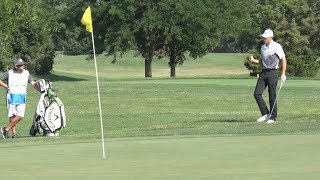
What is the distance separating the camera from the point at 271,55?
58.2 feet

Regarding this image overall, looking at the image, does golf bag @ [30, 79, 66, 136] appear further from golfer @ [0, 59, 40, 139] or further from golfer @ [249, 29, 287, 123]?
golfer @ [249, 29, 287, 123]

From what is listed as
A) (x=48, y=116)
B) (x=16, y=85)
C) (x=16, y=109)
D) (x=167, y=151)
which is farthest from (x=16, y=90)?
(x=167, y=151)

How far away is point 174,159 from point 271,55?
24.6ft

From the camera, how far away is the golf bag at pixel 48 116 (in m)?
18.0

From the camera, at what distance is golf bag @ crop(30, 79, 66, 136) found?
707 inches

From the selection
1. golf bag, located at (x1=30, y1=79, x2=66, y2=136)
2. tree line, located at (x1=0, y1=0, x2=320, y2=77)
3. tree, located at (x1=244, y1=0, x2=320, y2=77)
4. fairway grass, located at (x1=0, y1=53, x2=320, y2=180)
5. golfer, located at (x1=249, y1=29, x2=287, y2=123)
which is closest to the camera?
fairway grass, located at (x1=0, y1=53, x2=320, y2=180)

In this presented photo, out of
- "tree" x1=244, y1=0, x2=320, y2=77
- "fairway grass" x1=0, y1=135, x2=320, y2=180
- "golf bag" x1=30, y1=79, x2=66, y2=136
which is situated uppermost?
"fairway grass" x1=0, y1=135, x2=320, y2=180

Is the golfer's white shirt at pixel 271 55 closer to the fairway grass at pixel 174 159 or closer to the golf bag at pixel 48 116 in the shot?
the fairway grass at pixel 174 159

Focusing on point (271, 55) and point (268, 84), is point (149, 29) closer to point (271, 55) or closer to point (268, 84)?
point (268, 84)

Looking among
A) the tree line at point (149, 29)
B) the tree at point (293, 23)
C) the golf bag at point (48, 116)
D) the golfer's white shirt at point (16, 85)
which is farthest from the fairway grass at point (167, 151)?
the tree at point (293, 23)

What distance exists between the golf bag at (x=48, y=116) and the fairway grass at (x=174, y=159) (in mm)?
4173

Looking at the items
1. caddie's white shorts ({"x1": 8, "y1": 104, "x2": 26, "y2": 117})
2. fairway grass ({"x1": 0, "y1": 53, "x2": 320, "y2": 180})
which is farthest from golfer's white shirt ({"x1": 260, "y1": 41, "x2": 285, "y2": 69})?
caddie's white shorts ({"x1": 8, "y1": 104, "x2": 26, "y2": 117})

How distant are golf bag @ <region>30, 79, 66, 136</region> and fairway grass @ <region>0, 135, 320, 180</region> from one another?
4.17 metres

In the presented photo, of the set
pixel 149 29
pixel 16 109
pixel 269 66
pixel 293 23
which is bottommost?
pixel 293 23
